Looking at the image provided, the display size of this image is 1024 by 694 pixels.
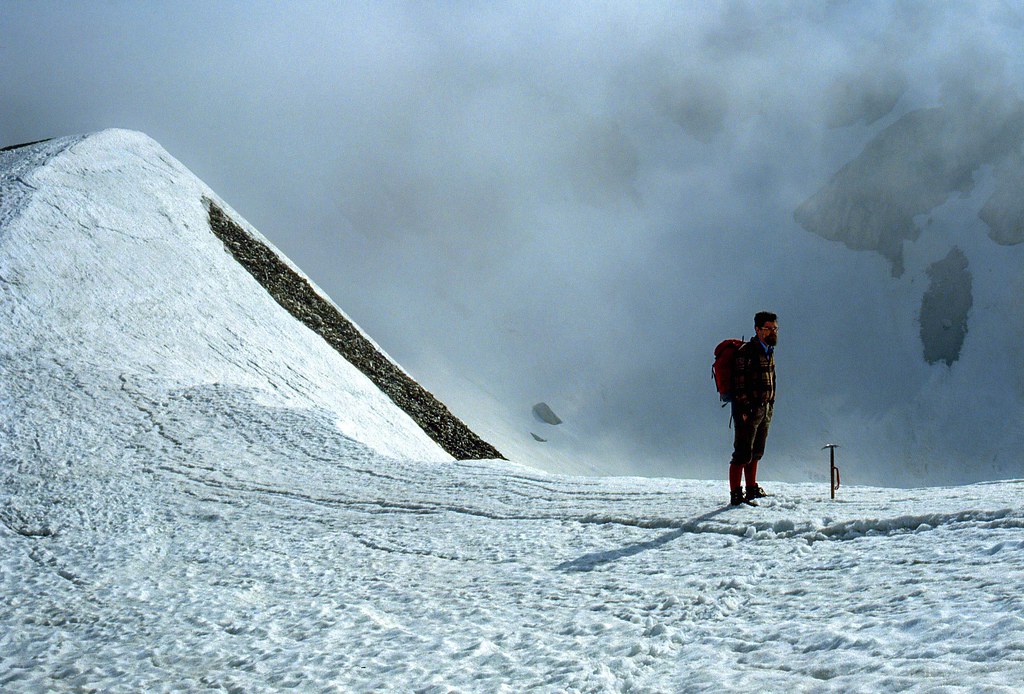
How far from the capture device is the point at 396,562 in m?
8.23

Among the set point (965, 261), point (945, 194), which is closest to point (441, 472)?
point (965, 261)

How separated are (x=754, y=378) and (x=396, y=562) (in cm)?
373

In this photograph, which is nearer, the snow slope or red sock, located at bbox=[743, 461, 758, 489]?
red sock, located at bbox=[743, 461, 758, 489]

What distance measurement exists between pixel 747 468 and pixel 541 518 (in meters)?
2.19

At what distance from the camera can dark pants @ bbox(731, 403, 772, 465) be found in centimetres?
811

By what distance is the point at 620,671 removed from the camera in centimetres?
524

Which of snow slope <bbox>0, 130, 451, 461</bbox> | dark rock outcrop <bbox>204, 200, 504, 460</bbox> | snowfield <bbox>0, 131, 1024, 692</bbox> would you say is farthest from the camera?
dark rock outcrop <bbox>204, 200, 504, 460</bbox>

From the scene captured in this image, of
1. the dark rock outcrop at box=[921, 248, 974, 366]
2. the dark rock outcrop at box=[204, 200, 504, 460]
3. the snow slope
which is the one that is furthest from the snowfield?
the dark rock outcrop at box=[921, 248, 974, 366]

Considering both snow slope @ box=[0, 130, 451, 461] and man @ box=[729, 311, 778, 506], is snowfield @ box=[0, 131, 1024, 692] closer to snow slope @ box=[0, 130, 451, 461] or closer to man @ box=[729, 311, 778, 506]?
snow slope @ box=[0, 130, 451, 461]

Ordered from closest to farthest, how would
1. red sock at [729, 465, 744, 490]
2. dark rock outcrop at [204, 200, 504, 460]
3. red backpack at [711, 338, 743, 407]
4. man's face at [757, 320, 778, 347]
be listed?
man's face at [757, 320, 778, 347], red backpack at [711, 338, 743, 407], red sock at [729, 465, 744, 490], dark rock outcrop at [204, 200, 504, 460]

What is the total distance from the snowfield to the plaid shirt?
1.07 meters

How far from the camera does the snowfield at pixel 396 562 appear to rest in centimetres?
523

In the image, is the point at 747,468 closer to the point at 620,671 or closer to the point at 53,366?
the point at 620,671

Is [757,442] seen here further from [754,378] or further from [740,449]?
[754,378]
